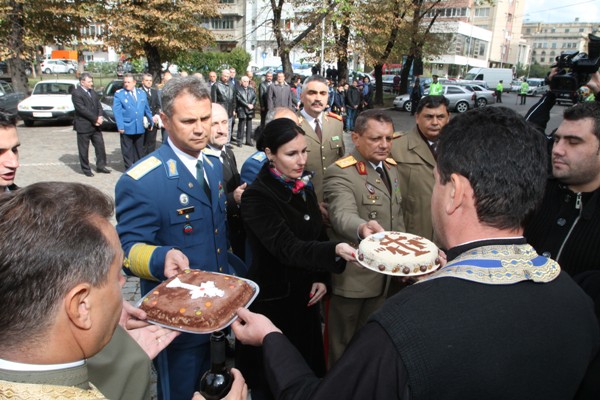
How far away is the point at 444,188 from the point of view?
154 centimetres

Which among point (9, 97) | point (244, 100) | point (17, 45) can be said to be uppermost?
point (17, 45)

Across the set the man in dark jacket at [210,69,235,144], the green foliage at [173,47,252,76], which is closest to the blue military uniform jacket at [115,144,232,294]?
the man in dark jacket at [210,69,235,144]

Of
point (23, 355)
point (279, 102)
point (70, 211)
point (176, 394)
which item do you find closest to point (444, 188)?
point (70, 211)

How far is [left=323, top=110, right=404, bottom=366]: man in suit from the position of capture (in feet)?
10.9

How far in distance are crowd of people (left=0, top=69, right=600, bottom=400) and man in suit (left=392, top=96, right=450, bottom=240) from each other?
4.01ft

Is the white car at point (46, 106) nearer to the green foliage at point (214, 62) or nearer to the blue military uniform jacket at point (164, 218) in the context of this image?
the green foliage at point (214, 62)

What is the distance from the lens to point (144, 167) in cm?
254

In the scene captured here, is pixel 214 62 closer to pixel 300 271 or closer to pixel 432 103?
pixel 432 103

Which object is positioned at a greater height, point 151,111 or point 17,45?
point 17,45

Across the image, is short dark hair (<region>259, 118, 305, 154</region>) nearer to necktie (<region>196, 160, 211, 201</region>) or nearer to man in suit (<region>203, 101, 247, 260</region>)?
→ necktie (<region>196, 160, 211, 201</region>)

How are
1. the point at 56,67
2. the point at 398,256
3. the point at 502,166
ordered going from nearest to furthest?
the point at 502,166 → the point at 398,256 → the point at 56,67

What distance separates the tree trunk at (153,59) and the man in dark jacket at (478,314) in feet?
66.8

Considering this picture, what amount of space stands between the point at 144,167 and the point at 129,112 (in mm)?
7745

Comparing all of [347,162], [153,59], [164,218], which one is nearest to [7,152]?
[164,218]
